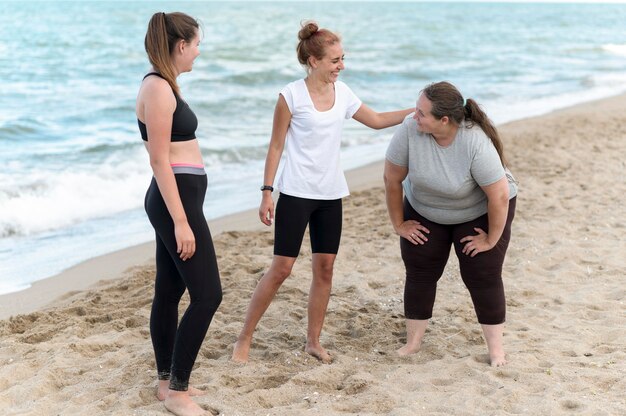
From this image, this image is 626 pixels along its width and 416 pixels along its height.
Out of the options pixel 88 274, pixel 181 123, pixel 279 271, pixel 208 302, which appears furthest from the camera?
pixel 88 274

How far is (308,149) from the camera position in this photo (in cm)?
421

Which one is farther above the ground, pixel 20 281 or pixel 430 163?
pixel 430 163

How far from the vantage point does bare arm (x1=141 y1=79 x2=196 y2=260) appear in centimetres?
334

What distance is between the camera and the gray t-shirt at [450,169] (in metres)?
4.00

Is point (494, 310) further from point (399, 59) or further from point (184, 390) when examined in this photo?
point (399, 59)

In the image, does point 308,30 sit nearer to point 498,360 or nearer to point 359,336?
point 359,336

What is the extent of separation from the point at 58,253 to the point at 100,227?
38.4 inches

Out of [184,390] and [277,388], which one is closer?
[184,390]

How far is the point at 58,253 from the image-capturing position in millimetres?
7125

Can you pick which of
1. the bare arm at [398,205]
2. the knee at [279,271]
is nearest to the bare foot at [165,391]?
the knee at [279,271]

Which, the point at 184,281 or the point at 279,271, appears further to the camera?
the point at 279,271

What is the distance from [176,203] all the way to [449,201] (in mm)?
1511

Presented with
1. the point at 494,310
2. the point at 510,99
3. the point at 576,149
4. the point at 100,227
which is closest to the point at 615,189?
the point at 576,149

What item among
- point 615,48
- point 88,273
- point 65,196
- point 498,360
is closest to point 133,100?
point 65,196
